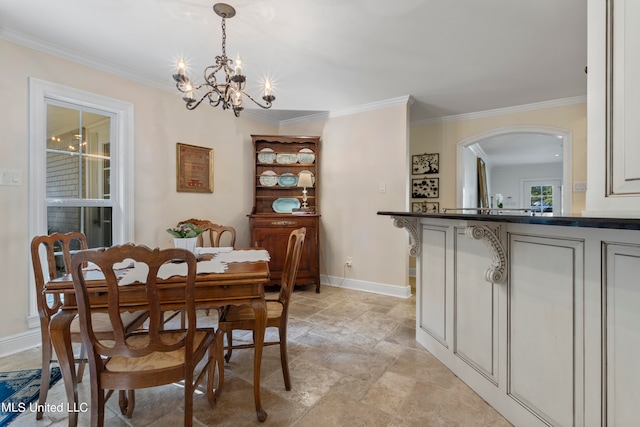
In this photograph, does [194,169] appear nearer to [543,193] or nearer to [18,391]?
[18,391]

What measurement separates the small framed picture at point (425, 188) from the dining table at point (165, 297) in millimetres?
3580

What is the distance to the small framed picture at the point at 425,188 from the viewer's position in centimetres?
444

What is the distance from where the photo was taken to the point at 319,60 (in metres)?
2.61

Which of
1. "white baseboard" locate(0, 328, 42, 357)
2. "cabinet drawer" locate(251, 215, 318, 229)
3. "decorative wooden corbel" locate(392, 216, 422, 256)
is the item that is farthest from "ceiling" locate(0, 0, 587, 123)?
"white baseboard" locate(0, 328, 42, 357)

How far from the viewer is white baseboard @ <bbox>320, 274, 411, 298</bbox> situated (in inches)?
142

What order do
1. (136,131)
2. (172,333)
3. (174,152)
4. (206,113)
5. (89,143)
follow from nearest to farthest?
(172,333)
(89,143)
(136,131)
(174,152)
(206,113)

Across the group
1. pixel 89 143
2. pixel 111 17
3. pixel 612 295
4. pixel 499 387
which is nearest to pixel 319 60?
pixel 111 17

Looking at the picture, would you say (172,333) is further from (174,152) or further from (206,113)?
(206,113)

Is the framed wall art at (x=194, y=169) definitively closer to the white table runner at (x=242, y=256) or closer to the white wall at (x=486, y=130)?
the white table runner at (x=242, y=256)

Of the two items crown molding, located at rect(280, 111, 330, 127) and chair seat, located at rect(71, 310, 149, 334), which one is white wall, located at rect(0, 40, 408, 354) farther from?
chair seat, located at rect(71, 310, 149, 334)

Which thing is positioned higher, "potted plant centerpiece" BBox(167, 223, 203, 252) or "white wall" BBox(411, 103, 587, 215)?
"white wall" BBox(411, 103, 587, 215)

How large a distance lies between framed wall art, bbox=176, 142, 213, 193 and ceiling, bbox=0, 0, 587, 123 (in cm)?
73

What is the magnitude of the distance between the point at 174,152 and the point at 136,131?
16.3 inches

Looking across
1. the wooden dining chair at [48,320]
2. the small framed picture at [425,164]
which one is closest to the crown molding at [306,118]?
the small framed picture at [425,164]
